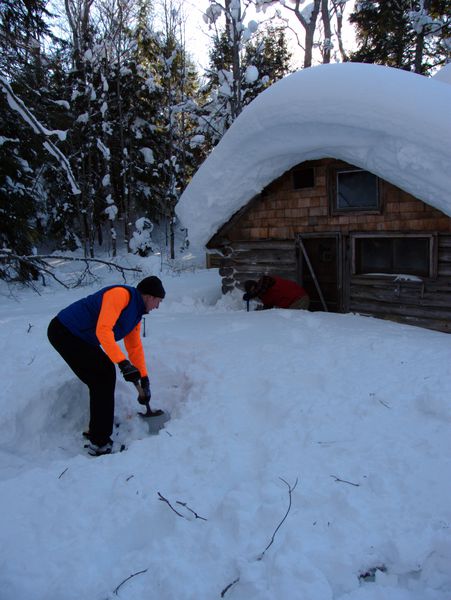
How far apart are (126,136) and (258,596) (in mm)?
20619

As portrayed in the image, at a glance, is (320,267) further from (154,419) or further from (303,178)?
(154,419)

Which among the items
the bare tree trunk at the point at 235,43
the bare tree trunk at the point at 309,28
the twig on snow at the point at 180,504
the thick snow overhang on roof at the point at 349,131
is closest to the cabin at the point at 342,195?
the thick snow overhang on roof at the point at 349,131

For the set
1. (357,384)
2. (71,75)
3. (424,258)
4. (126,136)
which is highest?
(71,75)

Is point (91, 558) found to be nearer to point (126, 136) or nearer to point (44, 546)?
point (44, 546)

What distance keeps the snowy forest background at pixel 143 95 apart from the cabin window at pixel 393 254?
901 centimetres

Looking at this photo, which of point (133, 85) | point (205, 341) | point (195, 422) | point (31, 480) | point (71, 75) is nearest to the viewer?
point (31, 480)

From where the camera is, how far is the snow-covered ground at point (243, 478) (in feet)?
8.17

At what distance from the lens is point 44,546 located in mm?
2740

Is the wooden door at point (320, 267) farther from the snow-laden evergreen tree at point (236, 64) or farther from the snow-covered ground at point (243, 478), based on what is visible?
the snow-laden evergreen tree at point (236, 64)

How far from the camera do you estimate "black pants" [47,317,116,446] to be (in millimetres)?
3869

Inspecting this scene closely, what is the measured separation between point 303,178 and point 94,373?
634cm

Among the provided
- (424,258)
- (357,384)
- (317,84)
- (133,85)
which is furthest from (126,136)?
(357,384)

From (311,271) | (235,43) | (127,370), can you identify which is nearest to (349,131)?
(311,271)

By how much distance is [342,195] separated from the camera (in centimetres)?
812
